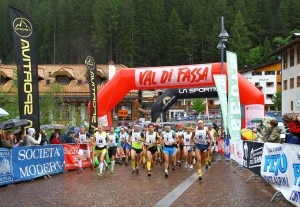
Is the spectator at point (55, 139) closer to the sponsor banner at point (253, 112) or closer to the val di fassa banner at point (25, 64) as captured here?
the val di fassa banner at point (25, 64)

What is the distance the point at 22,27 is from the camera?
16.1 metres

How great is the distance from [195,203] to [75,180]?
6.00m

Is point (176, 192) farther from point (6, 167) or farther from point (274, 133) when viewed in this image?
point (6, 167)

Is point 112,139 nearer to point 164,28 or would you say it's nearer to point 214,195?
point 214,195

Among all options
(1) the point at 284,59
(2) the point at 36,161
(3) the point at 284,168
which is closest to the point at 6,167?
(2) the point at 36,161

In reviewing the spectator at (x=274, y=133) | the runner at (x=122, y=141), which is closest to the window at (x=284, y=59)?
the runner at (x=122, y=141)

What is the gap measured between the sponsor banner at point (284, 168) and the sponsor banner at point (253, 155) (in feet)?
1.78

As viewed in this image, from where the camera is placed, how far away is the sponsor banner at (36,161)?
1417 centimetres

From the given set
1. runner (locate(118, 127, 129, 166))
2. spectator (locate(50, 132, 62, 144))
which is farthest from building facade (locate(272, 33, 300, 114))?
spectator (locate(50, 132, 62, 144))

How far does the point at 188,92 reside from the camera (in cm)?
2911

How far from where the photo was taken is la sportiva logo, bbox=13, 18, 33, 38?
15.8 meters

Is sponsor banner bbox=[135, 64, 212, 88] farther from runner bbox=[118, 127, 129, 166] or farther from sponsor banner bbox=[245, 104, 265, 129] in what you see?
runner bbox=[118, 127, 129, 166]

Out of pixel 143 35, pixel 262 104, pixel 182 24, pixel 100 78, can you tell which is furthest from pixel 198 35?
pixel 262 104

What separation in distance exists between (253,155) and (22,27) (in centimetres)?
869
